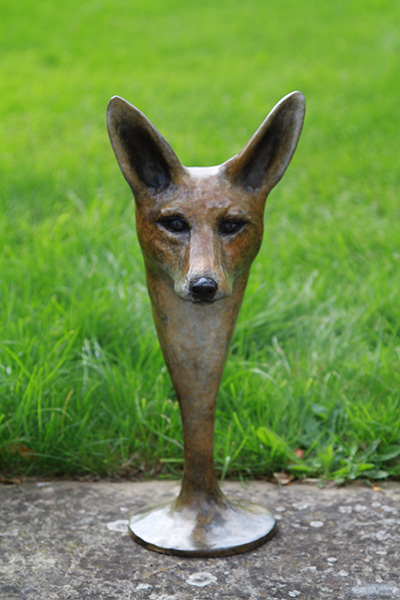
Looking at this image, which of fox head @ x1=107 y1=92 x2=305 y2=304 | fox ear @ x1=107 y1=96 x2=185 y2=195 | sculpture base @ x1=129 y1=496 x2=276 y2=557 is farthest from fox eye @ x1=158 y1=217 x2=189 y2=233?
sculpture base @ x1=129 y1=496 x2=276 y2=557

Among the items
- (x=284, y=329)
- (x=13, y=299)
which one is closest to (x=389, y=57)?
(x=284, y=329)

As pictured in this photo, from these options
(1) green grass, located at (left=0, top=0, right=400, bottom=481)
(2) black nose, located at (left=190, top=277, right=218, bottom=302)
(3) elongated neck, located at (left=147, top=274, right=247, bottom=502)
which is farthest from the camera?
(1) green grass, located at (left=0, top=0, right=400, bottom=481)

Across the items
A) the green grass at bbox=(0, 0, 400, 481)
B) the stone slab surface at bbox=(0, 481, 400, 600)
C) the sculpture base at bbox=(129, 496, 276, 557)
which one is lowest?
the stone slab surface at bbox=(0, 481, 400, 600)

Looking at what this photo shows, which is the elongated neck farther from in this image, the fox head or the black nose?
the black nose

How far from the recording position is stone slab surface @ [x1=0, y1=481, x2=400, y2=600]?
2008mm

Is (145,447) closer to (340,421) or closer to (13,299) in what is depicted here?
(340,421)

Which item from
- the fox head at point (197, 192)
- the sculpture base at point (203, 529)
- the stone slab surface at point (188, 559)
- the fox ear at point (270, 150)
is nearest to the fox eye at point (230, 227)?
the fox head at point (197, 192)

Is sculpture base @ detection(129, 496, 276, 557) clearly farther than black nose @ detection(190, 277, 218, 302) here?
Yes

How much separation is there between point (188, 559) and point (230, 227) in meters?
0.97

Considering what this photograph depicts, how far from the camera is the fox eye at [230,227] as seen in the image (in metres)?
2.01

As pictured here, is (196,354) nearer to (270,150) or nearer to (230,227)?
(230,227)

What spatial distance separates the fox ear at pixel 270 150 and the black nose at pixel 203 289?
1.25 feet

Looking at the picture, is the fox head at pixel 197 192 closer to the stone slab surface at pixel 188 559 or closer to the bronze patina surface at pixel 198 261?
the bronze patina surface at pixel 198 261

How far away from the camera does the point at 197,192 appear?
79.0 inches
